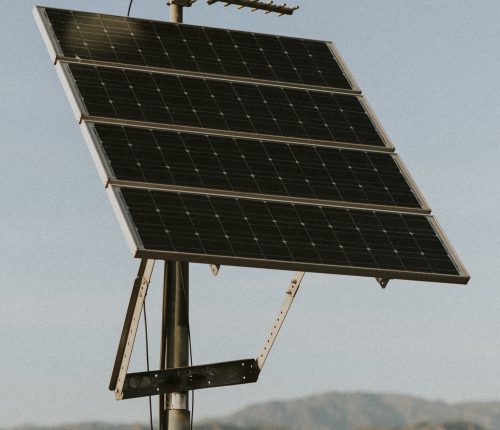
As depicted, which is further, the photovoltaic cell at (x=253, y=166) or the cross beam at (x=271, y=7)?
the cross beam at (x=271, y=7)

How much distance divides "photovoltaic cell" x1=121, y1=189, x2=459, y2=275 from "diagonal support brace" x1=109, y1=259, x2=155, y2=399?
1591mm

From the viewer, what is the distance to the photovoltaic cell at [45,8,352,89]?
87.8ft

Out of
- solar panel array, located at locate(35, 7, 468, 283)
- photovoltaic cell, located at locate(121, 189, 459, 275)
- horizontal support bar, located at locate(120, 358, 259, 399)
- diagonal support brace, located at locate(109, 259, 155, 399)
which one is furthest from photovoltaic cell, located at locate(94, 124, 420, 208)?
horizontal support bar, located at locate(120, 358, 259, 399)

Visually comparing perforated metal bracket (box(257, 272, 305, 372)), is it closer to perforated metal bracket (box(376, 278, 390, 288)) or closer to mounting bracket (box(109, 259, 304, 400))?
mounting bracket (box(109, 259, 304, 400))

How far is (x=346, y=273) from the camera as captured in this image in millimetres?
23234

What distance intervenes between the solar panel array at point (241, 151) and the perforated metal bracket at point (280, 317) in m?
1.41

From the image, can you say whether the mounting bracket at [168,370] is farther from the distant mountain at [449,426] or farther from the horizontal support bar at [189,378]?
the distant mountain at [449,426]

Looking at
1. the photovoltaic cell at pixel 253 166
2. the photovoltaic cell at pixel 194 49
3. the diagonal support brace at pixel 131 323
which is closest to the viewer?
the photovoltaic cell at pixel 253 166

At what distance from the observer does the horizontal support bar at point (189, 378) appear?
24.4 metres

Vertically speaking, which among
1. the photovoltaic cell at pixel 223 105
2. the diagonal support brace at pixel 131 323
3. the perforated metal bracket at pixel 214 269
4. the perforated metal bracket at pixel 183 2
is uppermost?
the perforated metal bracket at pixel 183 2

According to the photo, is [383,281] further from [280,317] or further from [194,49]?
[194,49]

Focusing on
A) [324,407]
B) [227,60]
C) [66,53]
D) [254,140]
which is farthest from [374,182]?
[324,407]

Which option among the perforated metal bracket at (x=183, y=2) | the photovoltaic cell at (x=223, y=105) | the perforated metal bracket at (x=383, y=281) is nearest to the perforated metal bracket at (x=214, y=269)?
the photovoltaic cell at (x=223, y=105)

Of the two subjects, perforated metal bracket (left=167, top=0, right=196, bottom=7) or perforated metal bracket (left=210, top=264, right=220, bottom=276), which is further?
perforated metal bracket (left=167, top=0, right=196, bottom=7)
